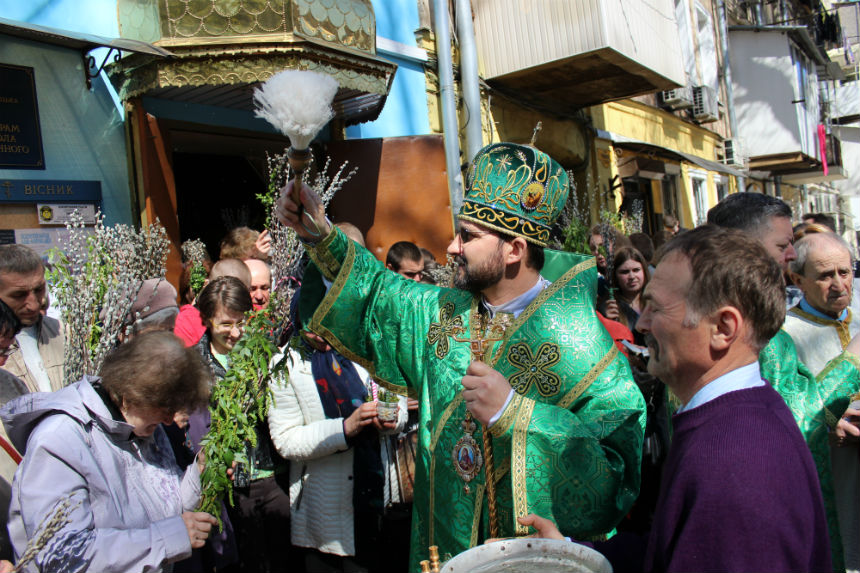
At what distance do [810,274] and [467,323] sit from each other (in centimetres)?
164

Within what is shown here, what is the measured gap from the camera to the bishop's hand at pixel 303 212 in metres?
2.22

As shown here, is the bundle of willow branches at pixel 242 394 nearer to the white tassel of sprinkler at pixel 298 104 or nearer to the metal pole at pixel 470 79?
the white tassel of sprinkler at pixel 298 104

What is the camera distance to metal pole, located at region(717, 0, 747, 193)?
18500 mm

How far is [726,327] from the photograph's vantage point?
146 cm

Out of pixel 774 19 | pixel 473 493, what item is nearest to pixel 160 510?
pixel 473 493

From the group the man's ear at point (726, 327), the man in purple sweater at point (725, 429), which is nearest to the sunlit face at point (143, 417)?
the man in purple sweater at point (725, 429)

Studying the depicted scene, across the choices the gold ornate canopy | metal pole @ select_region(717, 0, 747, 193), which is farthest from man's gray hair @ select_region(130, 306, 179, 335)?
metal pole @ select_region(717, 0, 747, 193)

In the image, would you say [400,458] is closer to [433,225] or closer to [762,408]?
[762,408]

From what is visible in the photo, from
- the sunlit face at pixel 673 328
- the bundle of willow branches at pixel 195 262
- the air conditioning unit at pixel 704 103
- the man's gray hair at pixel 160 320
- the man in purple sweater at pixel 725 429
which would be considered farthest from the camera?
the air conditioning unit at pixel 704 103

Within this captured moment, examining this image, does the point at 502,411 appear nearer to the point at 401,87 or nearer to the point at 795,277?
the point at 795,277

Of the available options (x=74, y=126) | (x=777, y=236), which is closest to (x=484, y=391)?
(x=777, y=236)

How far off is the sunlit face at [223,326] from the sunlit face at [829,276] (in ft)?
8.88

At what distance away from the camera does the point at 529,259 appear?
2.54 metres

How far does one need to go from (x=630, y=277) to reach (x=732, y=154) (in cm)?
1505
